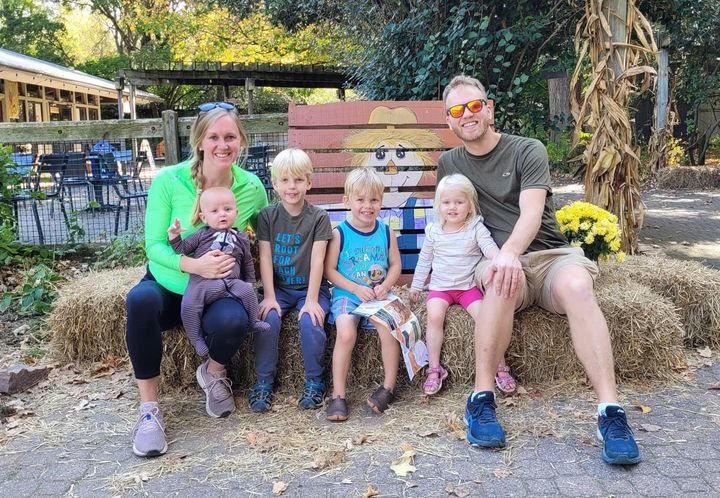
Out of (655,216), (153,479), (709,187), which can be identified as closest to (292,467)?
(153,479)

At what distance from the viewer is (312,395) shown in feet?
10.4

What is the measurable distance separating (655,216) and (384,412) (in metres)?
7.30

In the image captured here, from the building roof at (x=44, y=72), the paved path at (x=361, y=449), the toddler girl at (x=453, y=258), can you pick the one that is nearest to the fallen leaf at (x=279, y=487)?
the paved path at (x=361, y=449)

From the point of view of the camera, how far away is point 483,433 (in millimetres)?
2674

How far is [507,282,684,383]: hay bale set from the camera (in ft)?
10.8

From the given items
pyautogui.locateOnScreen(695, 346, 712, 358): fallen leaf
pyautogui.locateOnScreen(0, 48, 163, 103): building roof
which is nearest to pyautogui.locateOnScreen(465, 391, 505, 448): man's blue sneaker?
pyautogui.locateOnScreen(695, 346, 712, 358): fallen leaf

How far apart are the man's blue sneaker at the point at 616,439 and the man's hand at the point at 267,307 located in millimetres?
1571

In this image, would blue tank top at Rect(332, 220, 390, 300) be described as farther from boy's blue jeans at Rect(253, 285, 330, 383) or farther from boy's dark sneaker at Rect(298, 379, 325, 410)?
boy's dark sneaker at Rect(298, 379, 325, 410)

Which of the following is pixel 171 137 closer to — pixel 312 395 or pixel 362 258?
pixel 362 258

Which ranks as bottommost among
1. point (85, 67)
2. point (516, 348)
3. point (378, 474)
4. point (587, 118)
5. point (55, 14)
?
point (378, 474)

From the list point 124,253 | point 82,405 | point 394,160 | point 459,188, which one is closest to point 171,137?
point 124,253

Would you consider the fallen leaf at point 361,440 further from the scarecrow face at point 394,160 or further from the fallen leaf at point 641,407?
the scarecrow face at point 394,160

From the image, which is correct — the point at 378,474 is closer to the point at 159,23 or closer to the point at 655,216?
the point at 655,216

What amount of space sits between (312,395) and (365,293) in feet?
1.88
